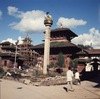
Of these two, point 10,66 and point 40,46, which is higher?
point 40,46

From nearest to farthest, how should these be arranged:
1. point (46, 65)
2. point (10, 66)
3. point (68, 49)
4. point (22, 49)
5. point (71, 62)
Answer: point (46, 65), point (71, 62), point (68, 49), point (10, 66), point (22, 49)

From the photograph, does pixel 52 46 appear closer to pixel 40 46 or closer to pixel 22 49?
pixel 40 46

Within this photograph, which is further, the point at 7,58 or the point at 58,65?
the point at 7,58

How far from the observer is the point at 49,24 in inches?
1425

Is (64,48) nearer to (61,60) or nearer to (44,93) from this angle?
(61,60)

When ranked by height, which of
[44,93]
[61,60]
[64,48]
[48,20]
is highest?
[48,20]

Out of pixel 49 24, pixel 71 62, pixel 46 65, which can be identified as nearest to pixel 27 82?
pixel 46 65

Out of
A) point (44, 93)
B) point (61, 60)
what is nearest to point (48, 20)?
point (61, 60)

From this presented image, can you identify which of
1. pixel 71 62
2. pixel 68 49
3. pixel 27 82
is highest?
pixel 68 49

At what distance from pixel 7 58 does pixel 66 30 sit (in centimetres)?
2073

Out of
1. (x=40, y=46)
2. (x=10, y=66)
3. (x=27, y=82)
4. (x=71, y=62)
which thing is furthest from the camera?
(x=10, y=66)

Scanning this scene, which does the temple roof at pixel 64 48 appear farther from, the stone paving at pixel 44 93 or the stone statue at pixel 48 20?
the stone paving at pixel 44 93

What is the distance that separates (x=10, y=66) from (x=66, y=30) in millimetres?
20582

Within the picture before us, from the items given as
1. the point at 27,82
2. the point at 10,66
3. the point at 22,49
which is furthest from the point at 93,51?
the point at 22,49
